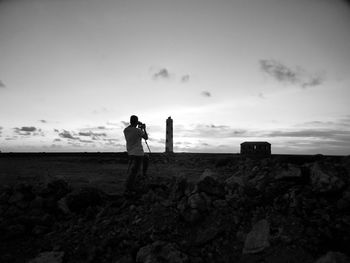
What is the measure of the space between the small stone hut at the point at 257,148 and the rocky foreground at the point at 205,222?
1120 cm

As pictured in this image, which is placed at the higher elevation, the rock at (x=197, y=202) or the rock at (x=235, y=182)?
the rock at (x=235, y=182)

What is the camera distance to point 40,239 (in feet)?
15.0

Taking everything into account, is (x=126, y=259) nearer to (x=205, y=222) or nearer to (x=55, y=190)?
(x=205, y=222)

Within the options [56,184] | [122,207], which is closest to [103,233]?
[122,207]

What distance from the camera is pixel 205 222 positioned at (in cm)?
416

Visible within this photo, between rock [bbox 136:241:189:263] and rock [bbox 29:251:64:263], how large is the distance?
49.4 inches

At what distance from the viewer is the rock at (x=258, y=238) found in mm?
3390

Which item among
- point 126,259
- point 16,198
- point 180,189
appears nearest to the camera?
point 126,259

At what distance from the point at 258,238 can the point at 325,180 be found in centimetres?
142

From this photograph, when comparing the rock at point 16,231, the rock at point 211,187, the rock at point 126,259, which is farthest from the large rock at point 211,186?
the rock at point 16,231

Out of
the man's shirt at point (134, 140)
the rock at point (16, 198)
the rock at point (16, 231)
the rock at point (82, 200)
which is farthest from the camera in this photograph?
the man's shirt at point (134, 140)

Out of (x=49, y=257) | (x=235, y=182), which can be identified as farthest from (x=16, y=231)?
(x=235, y=182)

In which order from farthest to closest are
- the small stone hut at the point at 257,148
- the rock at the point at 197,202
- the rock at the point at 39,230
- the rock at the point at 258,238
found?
1. the small stone hut at the point at 257,148
2. the rock at the point at 39,230
3. the rock at the point at 197,202
4. the rock at the point at 258,238

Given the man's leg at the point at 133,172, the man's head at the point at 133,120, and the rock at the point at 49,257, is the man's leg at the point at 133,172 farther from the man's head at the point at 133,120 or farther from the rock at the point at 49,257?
the rock at the point at 49,257
